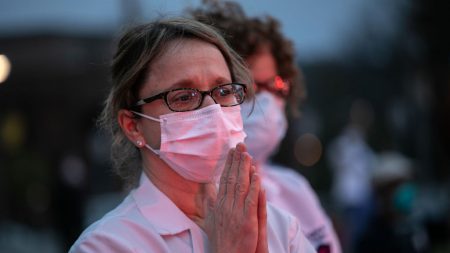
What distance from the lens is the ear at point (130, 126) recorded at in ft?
7.92

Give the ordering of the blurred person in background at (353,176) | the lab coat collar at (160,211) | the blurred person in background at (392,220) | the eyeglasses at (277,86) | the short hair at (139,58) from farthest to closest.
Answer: the blurred person in background at (353,176) < the blurred person in background at (392,220) < the eyeglasses at (277,86) < the short hair at (139,58) < the lab coat collar at (160,211)

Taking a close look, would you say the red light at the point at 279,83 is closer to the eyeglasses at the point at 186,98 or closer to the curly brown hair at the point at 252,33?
the curly brown hair at the point at 252,33

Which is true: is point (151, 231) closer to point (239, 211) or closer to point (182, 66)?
point (239, 211)

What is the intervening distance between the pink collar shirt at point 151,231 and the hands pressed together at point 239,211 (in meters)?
0.11

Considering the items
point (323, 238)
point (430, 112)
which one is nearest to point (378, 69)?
point (430, 112)

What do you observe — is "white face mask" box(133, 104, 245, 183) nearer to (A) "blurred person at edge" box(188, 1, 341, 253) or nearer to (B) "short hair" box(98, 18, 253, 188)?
(B) "short hair" box(98, 18, 253, 188)

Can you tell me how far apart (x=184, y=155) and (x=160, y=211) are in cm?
21

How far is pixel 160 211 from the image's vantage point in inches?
90.1

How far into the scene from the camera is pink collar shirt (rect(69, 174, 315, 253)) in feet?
6.99

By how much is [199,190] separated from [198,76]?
0.41 meters

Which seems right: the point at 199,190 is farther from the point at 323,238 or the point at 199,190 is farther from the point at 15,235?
the point at 15,235

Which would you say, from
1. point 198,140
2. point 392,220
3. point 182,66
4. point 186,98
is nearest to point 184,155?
point 198,140

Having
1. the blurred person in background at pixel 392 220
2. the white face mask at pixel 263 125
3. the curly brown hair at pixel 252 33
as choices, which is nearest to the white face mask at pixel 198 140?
the white face mask at pixel 263 125

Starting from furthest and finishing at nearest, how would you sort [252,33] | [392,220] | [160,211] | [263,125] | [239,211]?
1. [392,220]
2. [252,33]
3. [263,125]
4. [160,211]
5. [239,211]
